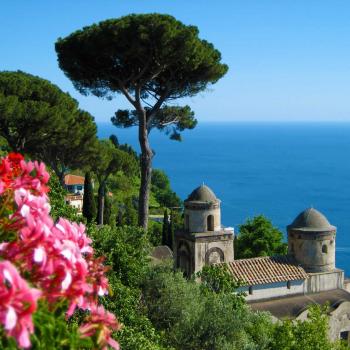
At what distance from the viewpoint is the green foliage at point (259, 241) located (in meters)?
30.8

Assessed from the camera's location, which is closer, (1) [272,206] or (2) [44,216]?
(2) [44,216]

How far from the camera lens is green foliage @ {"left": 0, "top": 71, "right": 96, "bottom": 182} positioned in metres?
22.8

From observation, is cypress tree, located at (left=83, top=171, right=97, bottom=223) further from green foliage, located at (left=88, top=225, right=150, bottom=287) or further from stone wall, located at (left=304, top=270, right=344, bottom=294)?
green foliage, located at (left=88, top=225, right=150, bottom=287)

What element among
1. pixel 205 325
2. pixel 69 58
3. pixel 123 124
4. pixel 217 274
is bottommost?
pixel 205 325

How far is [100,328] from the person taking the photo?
2.69 meters

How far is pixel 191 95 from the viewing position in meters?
22.4

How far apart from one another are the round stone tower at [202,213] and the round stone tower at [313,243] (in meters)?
3.15

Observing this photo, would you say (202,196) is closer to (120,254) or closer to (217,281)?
(217,281)

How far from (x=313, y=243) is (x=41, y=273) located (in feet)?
64.4

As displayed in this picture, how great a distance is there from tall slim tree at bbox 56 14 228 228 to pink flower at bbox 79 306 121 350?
1731 centimetres

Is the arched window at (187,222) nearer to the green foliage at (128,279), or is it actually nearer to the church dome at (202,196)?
the church dome at (202,196)

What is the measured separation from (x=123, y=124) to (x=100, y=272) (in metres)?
20.7

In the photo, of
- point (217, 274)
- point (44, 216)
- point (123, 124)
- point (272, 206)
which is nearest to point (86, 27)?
point (123, 124)

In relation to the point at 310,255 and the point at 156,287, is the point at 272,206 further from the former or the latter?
the point at 156,287
